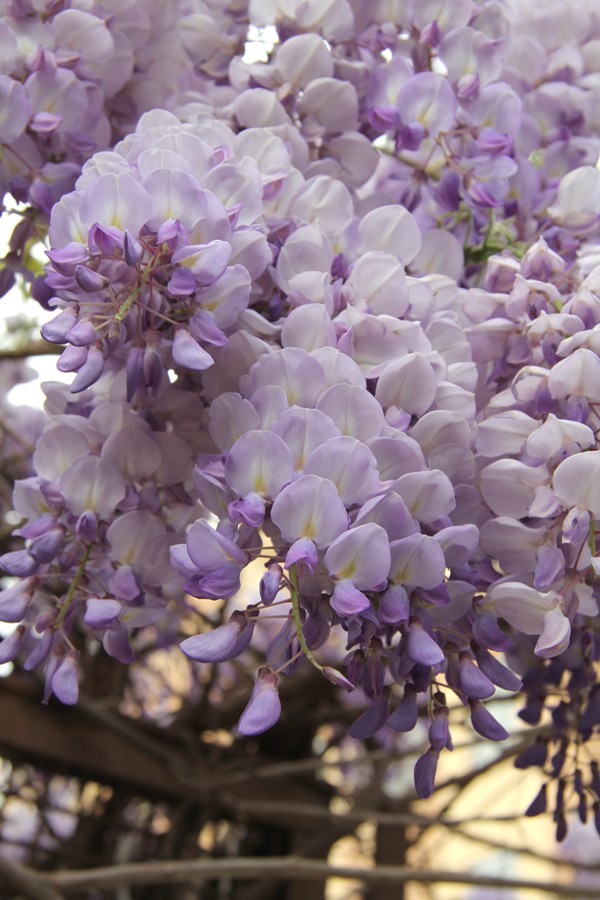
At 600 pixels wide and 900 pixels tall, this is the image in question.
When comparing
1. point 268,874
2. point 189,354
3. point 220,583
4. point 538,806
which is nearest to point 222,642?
point 220,583

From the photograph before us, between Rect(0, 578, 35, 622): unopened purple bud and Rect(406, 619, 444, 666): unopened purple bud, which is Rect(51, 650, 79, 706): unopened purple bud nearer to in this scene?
Rect(0, 578, 35, 622): unopened purple bud

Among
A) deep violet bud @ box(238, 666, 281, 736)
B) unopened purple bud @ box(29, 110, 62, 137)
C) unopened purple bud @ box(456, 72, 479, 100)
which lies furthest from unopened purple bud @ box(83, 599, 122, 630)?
unopened purple bud @ box(456, 72, 479, 100)

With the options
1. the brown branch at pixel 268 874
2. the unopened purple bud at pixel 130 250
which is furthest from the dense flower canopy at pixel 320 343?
the brown branch at pixel 268 874

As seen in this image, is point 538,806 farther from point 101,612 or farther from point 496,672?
point 101,612

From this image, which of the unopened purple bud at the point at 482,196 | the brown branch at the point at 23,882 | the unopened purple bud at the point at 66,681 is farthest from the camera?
the brown branch at the point at 23,882

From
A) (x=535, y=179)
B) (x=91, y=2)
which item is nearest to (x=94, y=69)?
(x=91, y=2)

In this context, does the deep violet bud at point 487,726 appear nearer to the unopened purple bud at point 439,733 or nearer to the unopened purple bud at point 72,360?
the unopened purple bud at point 439,733

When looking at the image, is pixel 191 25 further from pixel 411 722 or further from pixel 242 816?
pixel 242 816
